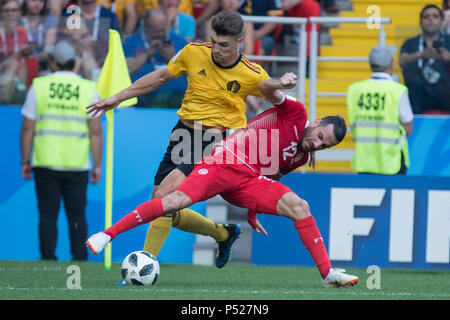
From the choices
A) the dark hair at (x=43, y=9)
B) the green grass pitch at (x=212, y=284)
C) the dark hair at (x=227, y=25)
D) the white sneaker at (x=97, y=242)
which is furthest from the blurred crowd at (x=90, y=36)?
the white sneaker at (x=97, y=242)

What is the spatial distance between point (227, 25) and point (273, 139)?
3.19 feet

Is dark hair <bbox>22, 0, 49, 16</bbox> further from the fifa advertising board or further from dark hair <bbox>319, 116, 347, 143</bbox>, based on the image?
dark hair <bbox>319, 116, 347, 143</bbox>

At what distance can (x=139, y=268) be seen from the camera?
6.93 metres

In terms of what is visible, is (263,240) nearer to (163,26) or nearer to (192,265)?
(192,265)

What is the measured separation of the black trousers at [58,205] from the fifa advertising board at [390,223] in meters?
2.58

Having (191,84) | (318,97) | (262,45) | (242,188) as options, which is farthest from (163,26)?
(242,188)

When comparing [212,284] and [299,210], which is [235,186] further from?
[212,284]

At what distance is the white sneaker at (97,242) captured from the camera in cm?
637

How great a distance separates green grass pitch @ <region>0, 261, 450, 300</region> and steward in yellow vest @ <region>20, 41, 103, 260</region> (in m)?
0.54

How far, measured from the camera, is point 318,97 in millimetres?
11586

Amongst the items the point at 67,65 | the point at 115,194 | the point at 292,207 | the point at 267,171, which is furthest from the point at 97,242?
the point at 115,194

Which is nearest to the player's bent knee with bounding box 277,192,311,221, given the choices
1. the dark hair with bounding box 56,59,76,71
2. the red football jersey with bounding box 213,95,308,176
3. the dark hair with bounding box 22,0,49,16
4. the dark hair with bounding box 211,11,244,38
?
the red football jersey with bounding box 213,95,308,176

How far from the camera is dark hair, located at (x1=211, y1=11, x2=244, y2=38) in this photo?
696 cm

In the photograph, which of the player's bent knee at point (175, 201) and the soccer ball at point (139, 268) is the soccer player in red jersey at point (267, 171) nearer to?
the player's bent knee at point (175, 201)
